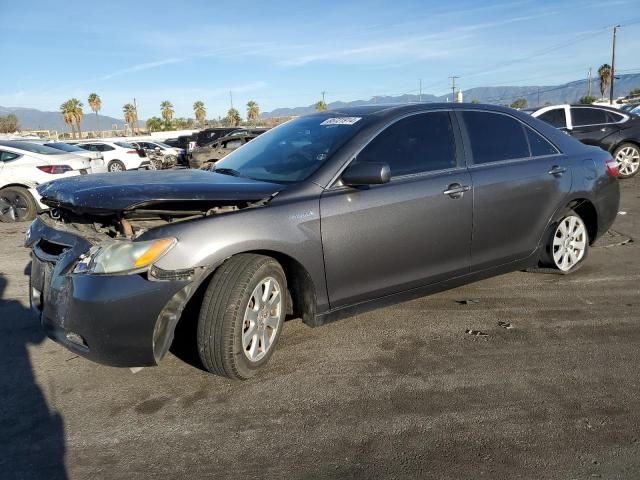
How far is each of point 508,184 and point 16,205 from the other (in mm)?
8860

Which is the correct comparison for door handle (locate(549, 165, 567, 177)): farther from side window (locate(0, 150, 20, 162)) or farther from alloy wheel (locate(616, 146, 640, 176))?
side window (locate(0, 150, 20, 162))

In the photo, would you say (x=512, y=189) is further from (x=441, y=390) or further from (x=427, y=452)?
(x=427, y=452)

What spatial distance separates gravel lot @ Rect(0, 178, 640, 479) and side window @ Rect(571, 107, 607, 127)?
858 centimetres

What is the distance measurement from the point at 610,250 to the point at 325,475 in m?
4.94

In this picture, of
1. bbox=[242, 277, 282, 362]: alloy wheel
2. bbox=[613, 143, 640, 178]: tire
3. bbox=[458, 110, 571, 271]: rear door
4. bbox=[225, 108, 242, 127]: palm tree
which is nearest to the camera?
bbox=[242, 277, 282, 362]: alloy wheel

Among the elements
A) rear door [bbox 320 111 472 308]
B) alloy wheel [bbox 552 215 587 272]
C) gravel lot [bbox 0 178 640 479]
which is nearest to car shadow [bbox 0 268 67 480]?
gravel lot [bbox 0 178 640 479]

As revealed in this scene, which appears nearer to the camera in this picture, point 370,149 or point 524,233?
point 370,149

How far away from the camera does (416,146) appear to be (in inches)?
149

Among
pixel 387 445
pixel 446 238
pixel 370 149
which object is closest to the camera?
pixel 387 445

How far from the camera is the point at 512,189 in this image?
4.14 meters

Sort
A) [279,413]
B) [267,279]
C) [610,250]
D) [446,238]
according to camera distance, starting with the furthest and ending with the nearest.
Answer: [610,250] < [446,238] < [267,279] < [279,413]

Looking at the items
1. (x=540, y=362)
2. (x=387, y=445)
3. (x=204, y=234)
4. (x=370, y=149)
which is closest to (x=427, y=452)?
(x=387, y=445)

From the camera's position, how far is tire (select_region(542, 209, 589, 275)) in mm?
4656

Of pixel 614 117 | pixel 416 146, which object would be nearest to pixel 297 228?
pixel 416 146
